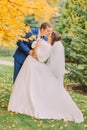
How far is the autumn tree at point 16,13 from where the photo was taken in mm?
6059

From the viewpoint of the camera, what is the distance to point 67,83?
15.1 meters

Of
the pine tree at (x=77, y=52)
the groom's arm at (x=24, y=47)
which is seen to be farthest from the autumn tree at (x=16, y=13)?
the pine tree at (x=77, y=52)

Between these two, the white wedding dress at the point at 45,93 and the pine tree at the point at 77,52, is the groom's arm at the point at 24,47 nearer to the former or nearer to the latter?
the white wedding dress at the point at 45,93

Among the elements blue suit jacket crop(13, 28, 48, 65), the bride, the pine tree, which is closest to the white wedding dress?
the bride

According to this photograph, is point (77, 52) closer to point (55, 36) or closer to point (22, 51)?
point (22, 51)

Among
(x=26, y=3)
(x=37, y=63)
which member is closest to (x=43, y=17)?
(x=26, y=3)

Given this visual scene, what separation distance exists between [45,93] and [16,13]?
2145 mm

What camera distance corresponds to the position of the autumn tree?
6.06 meters

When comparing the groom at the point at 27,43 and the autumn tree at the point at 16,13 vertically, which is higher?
the autumn tree at the point at 16,13

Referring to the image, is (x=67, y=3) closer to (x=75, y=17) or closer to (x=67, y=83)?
(x=75, y=17)

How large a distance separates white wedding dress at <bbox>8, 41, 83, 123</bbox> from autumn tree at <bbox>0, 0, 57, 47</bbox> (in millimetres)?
1175

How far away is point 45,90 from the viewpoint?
799 centimetres

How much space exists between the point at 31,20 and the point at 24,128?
27.1m

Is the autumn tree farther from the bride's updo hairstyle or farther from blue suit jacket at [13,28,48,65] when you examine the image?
blue suit jacket at [13,28,48,65]
